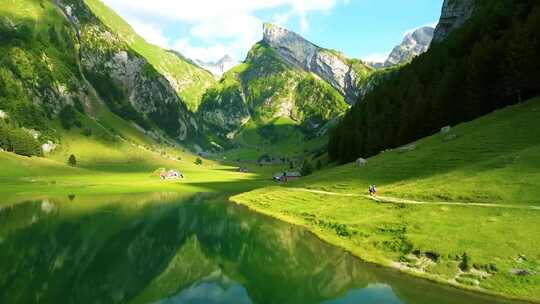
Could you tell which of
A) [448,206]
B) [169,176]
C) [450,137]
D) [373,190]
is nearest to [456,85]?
[450,137]

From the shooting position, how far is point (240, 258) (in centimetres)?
5650

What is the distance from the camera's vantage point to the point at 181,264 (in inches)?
2121

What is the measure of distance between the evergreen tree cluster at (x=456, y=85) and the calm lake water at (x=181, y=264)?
64.5 meters

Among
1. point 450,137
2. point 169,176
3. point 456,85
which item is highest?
point 456,85

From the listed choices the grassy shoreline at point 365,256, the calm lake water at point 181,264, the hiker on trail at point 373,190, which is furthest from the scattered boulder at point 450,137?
the calm lake water at point 181,264

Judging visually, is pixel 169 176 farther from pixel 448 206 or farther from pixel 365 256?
pixel 365 256

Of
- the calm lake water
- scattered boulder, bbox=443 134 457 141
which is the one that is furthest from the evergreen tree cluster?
the calm lake water

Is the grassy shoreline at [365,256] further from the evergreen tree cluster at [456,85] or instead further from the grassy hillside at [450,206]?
the evergreen tree cluster at [456,85]

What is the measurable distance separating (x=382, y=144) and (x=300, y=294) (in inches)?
4048

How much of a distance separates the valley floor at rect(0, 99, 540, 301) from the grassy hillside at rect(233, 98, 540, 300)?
14cm

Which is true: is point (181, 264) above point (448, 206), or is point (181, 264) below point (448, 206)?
below

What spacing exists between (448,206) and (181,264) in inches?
1385

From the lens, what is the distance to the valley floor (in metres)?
40.3

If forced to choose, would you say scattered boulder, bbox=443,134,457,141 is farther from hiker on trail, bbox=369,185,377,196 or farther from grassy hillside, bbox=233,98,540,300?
hiker on trail, bbox=369,185,377,196
